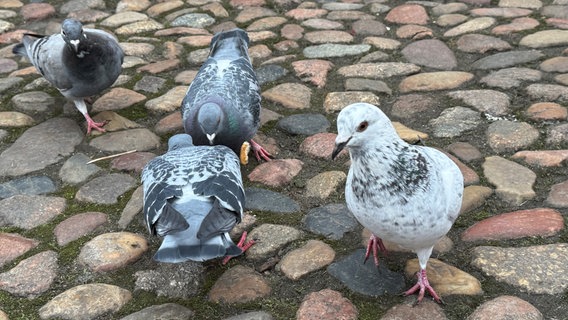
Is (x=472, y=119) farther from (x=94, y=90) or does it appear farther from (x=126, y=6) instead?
(x=126, y=6)

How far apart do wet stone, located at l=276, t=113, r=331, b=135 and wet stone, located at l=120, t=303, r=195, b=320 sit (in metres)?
2.11

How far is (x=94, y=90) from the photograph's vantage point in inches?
206

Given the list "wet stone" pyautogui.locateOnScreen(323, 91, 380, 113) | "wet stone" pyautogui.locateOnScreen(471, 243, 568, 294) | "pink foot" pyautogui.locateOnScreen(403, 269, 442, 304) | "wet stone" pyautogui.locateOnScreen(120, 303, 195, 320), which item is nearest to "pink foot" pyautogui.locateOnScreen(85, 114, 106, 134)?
"wet stone" pyautogui.locateOnScreen(323, 91, 380, 113)

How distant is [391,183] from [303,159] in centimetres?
175

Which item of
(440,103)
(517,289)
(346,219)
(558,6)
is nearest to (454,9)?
(558,6)

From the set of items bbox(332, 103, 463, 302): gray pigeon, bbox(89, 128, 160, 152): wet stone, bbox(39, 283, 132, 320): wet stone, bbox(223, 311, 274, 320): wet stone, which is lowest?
bbox(223, 311, 274, 320): wet stone

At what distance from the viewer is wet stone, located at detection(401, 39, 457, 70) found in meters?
5.79

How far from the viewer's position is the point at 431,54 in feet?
19.5

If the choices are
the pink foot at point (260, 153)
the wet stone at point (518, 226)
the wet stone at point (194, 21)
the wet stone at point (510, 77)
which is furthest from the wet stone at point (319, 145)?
the wet stone at point (194, 21)

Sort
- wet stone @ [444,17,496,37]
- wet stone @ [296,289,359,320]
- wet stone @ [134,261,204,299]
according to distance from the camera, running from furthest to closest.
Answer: wet stone @ [444,17,496,37] < wet stone @ [134,261,204,299] < wet stone @ [296,289,359,320]

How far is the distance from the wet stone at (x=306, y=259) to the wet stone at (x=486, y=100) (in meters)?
2.10

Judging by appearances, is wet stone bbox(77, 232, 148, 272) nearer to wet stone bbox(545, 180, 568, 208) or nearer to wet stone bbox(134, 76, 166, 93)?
wet stone bbox(134, 76, 166, 93)

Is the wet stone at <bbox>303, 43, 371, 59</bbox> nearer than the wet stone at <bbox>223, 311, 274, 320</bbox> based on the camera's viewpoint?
No

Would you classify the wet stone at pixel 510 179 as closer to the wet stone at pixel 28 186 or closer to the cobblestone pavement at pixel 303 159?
the cobblestone pavement at pixel 303 159
